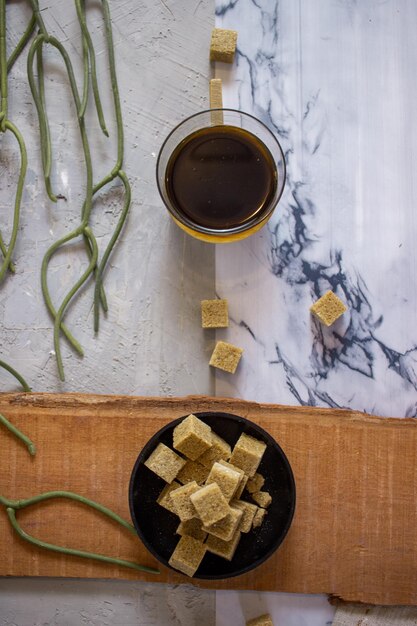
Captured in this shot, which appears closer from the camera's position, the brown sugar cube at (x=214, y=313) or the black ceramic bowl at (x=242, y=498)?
the black ceramic bowl at (x=242, y=498)

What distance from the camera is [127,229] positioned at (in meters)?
1.17

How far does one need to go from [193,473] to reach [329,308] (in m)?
0.36

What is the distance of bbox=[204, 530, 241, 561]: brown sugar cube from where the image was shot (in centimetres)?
102

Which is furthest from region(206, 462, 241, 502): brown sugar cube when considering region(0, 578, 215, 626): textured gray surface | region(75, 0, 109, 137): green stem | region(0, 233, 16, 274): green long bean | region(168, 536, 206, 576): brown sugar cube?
region(75, 0, 109, 137): green stem

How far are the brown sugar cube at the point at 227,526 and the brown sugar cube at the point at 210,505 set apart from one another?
15 millimetres

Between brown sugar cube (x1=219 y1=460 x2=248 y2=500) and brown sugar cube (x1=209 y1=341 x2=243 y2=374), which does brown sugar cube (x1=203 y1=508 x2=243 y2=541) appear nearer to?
brown sugar cube (x1=219 y1=460 x2=248 y2=500)

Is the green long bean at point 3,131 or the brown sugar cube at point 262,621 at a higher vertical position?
the green long bean at point 3,131

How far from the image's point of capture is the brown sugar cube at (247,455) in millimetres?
1020

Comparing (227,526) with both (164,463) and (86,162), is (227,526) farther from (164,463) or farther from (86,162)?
(86,162)

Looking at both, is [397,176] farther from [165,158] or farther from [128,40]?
[128,40]

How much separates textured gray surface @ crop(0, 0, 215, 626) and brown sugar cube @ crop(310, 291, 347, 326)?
0.63 ft

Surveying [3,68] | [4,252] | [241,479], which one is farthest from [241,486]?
[3,68]

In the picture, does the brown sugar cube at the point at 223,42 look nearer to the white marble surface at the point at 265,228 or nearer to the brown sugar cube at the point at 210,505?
the white marble surface at the point at 265,228

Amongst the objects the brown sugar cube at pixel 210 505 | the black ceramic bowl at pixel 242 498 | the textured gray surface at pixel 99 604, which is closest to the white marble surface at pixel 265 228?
the black ceramic bowl at pixel 242 498
